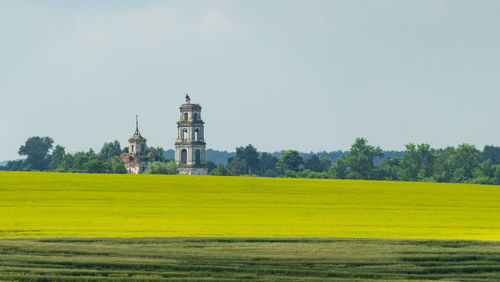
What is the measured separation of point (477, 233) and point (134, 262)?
59.9 feet

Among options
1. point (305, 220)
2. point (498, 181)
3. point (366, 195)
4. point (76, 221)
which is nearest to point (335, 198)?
point (366, 195)

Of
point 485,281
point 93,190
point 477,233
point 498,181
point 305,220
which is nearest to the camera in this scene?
point 485,281

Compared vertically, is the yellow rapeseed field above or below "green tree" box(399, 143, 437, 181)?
below

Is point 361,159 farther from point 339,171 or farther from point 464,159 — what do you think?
point 464,159

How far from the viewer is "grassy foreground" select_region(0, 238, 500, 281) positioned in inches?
1042

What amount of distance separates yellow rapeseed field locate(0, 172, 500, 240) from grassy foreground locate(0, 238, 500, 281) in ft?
12.6

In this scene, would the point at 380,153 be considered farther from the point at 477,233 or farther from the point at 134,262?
the point at 134,262

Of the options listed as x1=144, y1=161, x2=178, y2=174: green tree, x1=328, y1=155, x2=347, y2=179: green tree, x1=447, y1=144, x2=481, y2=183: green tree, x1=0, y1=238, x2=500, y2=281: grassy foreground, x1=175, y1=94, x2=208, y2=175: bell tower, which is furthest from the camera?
x1=175, y1=94, x2=208, y2=175: bell tower

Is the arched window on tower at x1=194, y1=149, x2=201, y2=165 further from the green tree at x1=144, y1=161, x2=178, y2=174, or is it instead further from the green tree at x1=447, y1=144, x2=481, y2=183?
the green tree at x1=447, y1=144, x2=481, y2=183

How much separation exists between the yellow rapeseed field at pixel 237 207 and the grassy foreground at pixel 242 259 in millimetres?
3851

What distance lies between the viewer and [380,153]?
176 m

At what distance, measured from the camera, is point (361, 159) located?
178m

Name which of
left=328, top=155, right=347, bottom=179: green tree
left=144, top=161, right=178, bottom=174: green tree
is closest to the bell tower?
left=144, top=161, right=178, bottom=174: green tree

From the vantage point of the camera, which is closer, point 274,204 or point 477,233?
point 477,233
